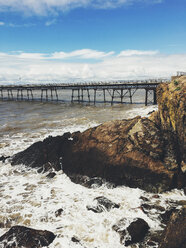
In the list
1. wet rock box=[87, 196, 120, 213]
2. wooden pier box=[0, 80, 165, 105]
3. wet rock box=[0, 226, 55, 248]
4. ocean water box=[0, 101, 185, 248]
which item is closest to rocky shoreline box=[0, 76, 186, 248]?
wet rock box=[87, 196, 120, 213]

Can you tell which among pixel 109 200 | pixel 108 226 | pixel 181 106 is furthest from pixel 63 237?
pixel 181 106

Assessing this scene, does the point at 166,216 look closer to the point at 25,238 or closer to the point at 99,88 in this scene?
the point at 25,238

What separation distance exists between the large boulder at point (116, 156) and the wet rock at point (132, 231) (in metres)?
3.17

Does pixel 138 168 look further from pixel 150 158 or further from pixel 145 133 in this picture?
pixel 145 133

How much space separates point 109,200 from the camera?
962 cm

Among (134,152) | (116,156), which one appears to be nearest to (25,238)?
(116,156)

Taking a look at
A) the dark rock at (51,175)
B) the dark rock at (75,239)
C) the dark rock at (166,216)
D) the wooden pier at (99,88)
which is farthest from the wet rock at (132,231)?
the wooden pier at (99,88)

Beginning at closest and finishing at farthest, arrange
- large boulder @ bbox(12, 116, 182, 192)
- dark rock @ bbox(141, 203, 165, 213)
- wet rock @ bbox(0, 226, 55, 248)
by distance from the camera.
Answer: wet rock @ bbox(0, 226, 55, 248) < dark rock @ bbox(141, 203, 165, 213) < large boulder @ bbox(12, 116, 182, 192)

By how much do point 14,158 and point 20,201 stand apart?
232 inches

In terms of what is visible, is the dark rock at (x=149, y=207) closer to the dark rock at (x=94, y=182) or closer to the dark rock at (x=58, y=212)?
the dark rock at (x=94, y=182)

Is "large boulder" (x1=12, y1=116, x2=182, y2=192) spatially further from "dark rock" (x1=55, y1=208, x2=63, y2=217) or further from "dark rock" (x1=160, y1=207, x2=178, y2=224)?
"dark rock" (x1=55, y1=208, x2=63, y2=217)

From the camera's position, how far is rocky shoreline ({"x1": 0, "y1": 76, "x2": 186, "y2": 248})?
35.0 ft

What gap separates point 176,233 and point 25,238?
19.0 feet

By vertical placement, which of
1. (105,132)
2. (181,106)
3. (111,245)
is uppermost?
(181,106)
